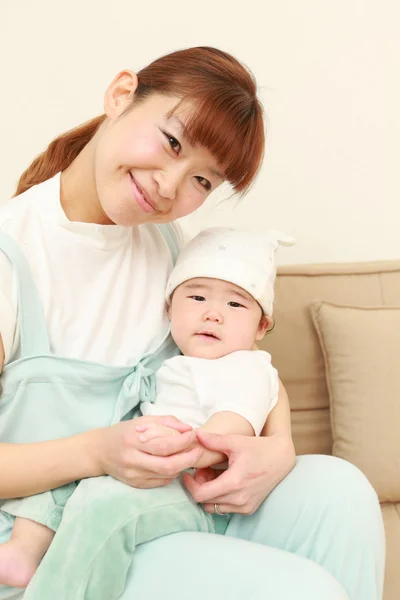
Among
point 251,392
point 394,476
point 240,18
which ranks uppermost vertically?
point 240,18

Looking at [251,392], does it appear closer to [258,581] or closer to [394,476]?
[258,581]

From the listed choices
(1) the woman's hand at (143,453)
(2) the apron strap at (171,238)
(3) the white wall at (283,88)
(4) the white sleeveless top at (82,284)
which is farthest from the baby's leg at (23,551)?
(3) the white wall at (283,88)

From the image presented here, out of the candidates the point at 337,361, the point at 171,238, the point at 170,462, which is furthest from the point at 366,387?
the point at 170,462

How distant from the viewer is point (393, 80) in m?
1.85

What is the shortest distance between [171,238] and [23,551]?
71 centimetres

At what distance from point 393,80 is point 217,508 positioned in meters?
1.39

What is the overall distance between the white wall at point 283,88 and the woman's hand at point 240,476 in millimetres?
876

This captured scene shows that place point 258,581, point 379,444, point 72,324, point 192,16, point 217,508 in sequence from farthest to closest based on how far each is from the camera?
point 192,16, point 379,444, point 72,324, point 217,508, point 258,581

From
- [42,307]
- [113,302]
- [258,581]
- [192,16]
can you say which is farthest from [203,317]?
[192,16]

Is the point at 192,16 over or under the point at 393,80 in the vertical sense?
over

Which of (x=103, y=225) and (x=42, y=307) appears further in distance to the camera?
(x=103, y=225)

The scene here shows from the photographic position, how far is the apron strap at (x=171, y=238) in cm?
138

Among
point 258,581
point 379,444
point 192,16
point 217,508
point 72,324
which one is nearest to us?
point 258,581

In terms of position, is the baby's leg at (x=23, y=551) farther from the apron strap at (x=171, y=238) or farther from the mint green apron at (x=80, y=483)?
the apron strap at (x=171, y=238)
